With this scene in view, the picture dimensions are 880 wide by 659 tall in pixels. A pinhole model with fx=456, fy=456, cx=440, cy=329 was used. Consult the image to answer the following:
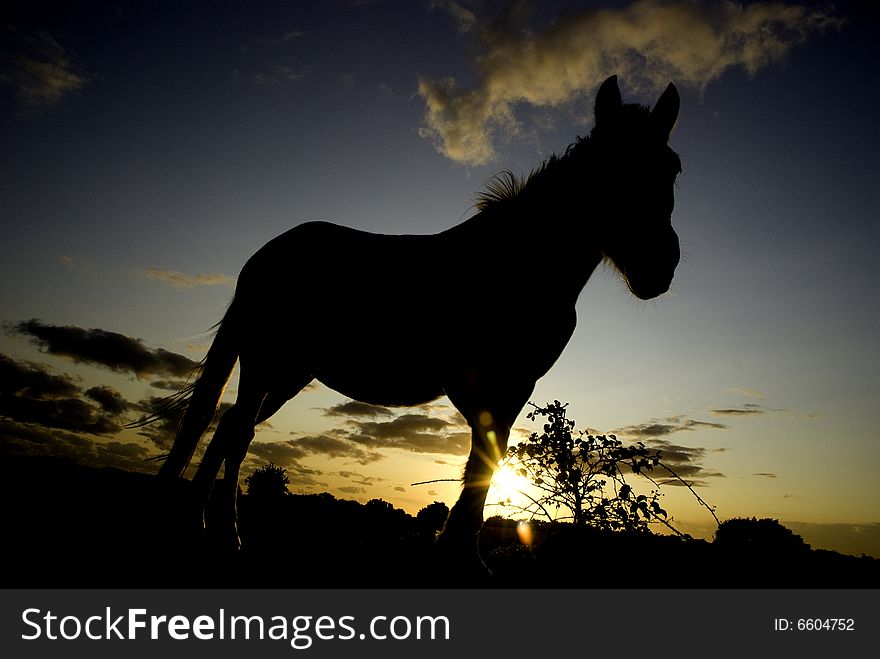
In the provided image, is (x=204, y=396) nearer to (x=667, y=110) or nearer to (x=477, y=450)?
(x=477, y=450)

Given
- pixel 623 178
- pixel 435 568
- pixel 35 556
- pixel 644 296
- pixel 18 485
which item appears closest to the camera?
pixel 35 556

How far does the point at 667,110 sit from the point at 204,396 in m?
4.81

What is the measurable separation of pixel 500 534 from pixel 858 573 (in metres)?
3.42

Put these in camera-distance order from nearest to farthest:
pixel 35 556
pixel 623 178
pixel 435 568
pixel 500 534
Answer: pixel 35 556, pixel 435 568, pixel 623 178, pixel 500 534

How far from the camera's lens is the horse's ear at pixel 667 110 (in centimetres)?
377

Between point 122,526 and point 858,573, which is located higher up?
point 122,526

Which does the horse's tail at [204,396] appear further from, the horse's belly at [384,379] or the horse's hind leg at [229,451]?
the horse's belly at [384,379]

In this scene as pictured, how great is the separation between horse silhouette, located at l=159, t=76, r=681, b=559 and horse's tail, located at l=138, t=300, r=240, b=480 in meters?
0.02

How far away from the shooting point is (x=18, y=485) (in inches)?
169

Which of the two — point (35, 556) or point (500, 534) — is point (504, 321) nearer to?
point (35, 556)

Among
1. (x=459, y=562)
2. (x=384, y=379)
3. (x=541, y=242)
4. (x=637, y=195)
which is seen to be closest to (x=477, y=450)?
(x=459, y=562)

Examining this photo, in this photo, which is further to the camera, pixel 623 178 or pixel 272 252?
pixel 272 252

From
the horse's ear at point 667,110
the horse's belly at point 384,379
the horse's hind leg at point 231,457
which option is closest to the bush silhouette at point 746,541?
the horse's belly at point 384,379

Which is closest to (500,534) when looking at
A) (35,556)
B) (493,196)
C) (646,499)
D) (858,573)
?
(646,499)
